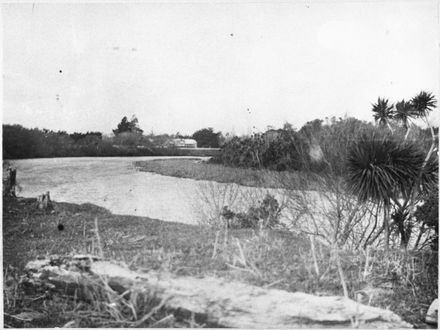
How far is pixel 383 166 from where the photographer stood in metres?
4.95

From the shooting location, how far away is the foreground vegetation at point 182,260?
4484 mm

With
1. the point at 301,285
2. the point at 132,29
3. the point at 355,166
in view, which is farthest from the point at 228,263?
the point at 132,29

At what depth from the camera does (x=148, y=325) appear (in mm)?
4383

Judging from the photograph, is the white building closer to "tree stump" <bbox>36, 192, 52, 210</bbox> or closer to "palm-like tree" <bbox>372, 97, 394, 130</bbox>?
"tree stump" <bbox>36, 192, 52, 210</bbox>

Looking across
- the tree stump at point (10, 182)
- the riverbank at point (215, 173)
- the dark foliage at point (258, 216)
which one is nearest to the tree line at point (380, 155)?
the riverbank at point (215, 173)

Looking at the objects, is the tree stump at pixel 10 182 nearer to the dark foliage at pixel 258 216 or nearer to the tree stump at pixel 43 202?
the tree stump at pixel 43 202

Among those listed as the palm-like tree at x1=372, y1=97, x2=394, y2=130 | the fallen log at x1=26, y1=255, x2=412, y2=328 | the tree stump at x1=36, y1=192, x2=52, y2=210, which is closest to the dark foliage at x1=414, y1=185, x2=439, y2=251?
the palm-like tree at x1=372, y1=97, x2=394, y2=130

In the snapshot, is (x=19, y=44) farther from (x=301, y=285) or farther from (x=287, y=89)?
(x=301, y=285)

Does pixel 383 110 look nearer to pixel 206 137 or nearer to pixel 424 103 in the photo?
pixel 424 103

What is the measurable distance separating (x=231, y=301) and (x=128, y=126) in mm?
2581

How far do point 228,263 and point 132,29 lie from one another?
3216 millimetres

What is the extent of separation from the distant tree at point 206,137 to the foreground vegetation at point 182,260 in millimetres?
1136

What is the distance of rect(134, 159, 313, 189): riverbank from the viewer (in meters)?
5.31

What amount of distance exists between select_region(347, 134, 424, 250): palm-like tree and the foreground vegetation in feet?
2.90
